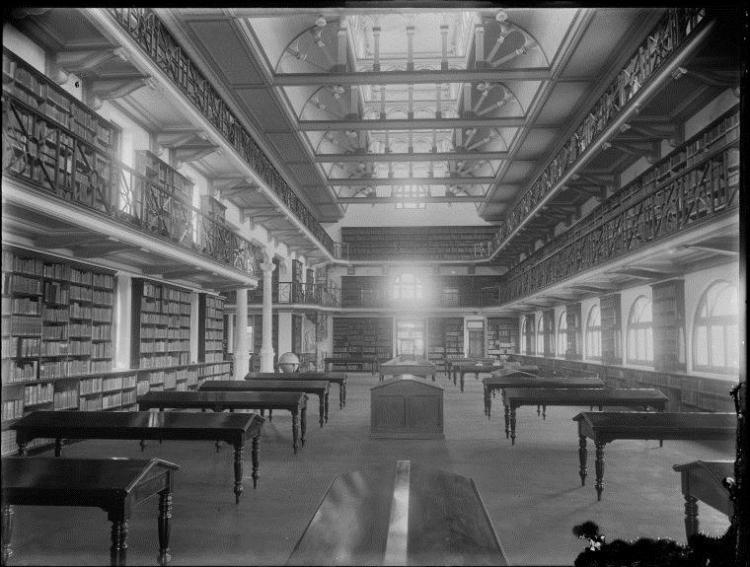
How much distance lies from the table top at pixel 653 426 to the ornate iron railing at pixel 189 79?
6.14 metres

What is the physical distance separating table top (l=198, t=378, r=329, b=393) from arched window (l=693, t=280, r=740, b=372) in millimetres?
5668

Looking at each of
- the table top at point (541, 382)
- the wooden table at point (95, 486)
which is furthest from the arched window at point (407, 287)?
the wooden table at point (95, 486)

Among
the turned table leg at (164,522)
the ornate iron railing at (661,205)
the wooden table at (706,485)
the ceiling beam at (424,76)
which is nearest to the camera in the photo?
the wooden table at (706,485)

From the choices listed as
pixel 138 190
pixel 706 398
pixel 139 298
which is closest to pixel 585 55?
pixel 706 398

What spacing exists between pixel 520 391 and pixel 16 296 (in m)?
5.96

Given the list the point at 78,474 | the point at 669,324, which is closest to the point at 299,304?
the point at 669,324

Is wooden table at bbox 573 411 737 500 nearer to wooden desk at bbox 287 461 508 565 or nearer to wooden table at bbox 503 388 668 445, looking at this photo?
wooden table at bbox 503 388 668 445

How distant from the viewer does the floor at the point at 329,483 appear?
365 cm

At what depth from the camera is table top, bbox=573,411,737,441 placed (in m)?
4.75

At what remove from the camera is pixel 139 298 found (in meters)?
9.07

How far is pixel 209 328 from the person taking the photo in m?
12.4

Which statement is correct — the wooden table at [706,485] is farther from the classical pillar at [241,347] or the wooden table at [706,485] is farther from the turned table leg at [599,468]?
the classical pillar at [241,347]

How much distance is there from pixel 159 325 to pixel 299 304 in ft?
26.5

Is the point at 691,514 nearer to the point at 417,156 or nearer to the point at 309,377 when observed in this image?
the point at 309,377
